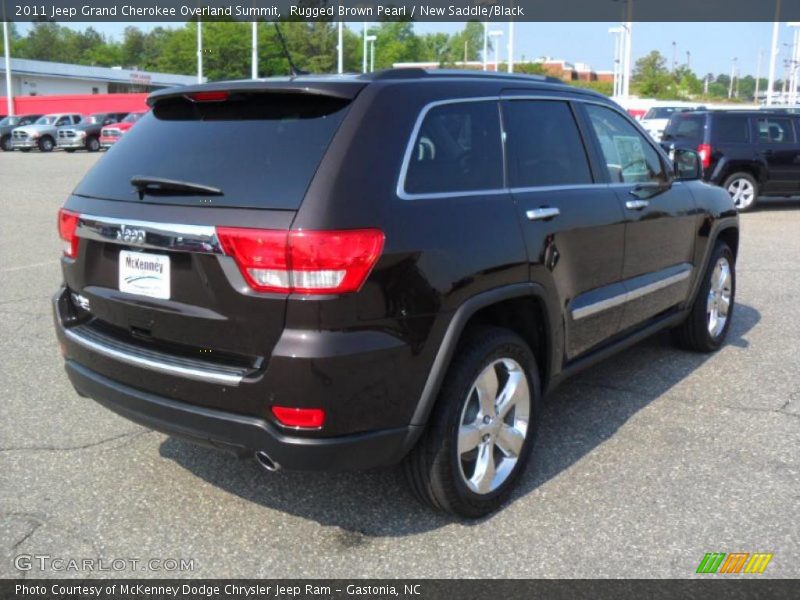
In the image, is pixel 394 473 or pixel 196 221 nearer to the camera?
pixel 196 221

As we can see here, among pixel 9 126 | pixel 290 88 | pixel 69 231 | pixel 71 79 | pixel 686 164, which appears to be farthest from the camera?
pixel 71 79

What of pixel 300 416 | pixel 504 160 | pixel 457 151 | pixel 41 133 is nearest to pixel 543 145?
pixel 504 160

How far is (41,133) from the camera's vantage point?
36469 mm

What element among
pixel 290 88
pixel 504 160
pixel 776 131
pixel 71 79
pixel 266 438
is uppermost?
pixel 71 79

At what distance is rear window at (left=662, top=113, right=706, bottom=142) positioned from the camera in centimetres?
1481

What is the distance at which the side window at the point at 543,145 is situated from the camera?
12.3 feet

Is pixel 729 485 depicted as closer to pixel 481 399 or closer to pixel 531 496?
pixel 531 496

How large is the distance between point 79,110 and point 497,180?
58274mm

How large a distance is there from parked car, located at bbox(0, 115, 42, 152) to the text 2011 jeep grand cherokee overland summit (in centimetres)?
3840

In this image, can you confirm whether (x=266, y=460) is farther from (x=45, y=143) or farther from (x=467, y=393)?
(x=45, y=143)

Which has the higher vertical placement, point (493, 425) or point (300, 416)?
point (300, 416)

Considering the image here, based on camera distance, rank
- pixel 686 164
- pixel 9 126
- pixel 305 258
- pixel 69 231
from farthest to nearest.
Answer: pixel 9 126 → pixel 686 164 → pixel 69 231 → pixel 305 258

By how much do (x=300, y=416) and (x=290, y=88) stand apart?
1.26m

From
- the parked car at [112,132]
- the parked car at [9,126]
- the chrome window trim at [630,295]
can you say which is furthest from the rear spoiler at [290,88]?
the parked car at [9,126]
